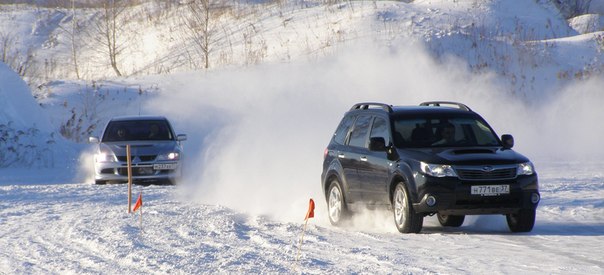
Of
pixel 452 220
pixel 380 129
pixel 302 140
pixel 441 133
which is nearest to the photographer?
pixel 441 133

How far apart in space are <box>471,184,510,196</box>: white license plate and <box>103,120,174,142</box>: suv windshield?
12028 mm

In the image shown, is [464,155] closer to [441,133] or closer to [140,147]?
[441,133]

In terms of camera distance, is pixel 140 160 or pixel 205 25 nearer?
pixel 140 160

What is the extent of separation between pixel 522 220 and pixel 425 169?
1.33m

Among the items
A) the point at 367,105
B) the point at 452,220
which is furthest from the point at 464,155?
the point at 367,105

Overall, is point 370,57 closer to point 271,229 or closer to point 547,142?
point 547,142

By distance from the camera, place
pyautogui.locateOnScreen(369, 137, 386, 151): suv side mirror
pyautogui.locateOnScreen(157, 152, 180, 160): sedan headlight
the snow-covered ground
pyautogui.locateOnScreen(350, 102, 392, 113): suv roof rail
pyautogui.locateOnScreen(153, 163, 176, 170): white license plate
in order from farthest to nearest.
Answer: pyautogui.locateOnScreen(157, 152, 180, 160): sedan headlight < pyautogui.locateOnScreen(153, 163, 176, 170): white license plate < pyautogui.locateOnScreen(350, 102, 392, 113): suv roof rail < pyautogui.locateOnScreen(369, 137, 386, 151): suv side mirror < the snow-covered ground

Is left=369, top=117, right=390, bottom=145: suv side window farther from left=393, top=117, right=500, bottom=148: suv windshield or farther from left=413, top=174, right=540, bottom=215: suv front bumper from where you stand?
left=413, top=174, right=540, bottom=215: suv front bumper

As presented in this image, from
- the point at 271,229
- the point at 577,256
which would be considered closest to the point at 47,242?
the point at 271,229

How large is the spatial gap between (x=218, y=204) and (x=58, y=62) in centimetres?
3934

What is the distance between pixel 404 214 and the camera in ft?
44.7

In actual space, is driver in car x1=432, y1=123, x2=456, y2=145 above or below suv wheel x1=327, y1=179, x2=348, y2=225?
above

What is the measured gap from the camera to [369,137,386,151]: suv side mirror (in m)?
14.1

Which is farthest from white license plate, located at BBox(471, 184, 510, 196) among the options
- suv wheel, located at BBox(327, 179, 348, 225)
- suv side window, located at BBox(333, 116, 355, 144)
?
suv side window, located at BBox(333, 116, 355, 144)
